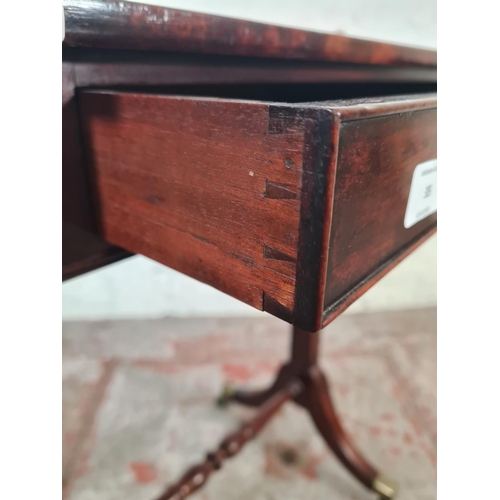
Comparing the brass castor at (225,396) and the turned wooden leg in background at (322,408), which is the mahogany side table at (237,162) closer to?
the turned wooden leg in background at (322,408)

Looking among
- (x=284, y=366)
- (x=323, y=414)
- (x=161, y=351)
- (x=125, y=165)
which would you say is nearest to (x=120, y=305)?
(x=161, y=351)

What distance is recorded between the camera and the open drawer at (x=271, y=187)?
0.99 feet

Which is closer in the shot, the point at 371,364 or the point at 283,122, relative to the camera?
the point at 283,122

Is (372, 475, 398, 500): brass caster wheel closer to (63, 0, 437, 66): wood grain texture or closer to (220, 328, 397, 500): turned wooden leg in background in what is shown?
(220, 328, 397, 500): turned wooden leg in background

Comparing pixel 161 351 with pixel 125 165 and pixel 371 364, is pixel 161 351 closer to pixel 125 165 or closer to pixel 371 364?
pixel 371 364

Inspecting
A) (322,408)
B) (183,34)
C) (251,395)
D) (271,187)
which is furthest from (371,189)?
(251,395)

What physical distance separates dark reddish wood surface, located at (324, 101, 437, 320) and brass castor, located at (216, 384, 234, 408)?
2.54ft

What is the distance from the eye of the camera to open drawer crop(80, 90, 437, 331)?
0.30 m

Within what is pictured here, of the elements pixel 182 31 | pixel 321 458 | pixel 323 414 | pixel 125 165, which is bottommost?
pixel 321 458

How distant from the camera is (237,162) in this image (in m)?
0.34

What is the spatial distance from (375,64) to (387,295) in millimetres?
1064

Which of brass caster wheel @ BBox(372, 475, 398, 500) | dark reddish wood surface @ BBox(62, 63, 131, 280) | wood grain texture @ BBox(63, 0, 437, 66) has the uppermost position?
wood grain texture @ BBox(63, 0, 437, 66)

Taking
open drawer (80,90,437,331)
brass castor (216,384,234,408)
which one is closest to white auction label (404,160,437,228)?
open drawer (80,90,437,331)

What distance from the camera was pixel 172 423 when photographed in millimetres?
1062
